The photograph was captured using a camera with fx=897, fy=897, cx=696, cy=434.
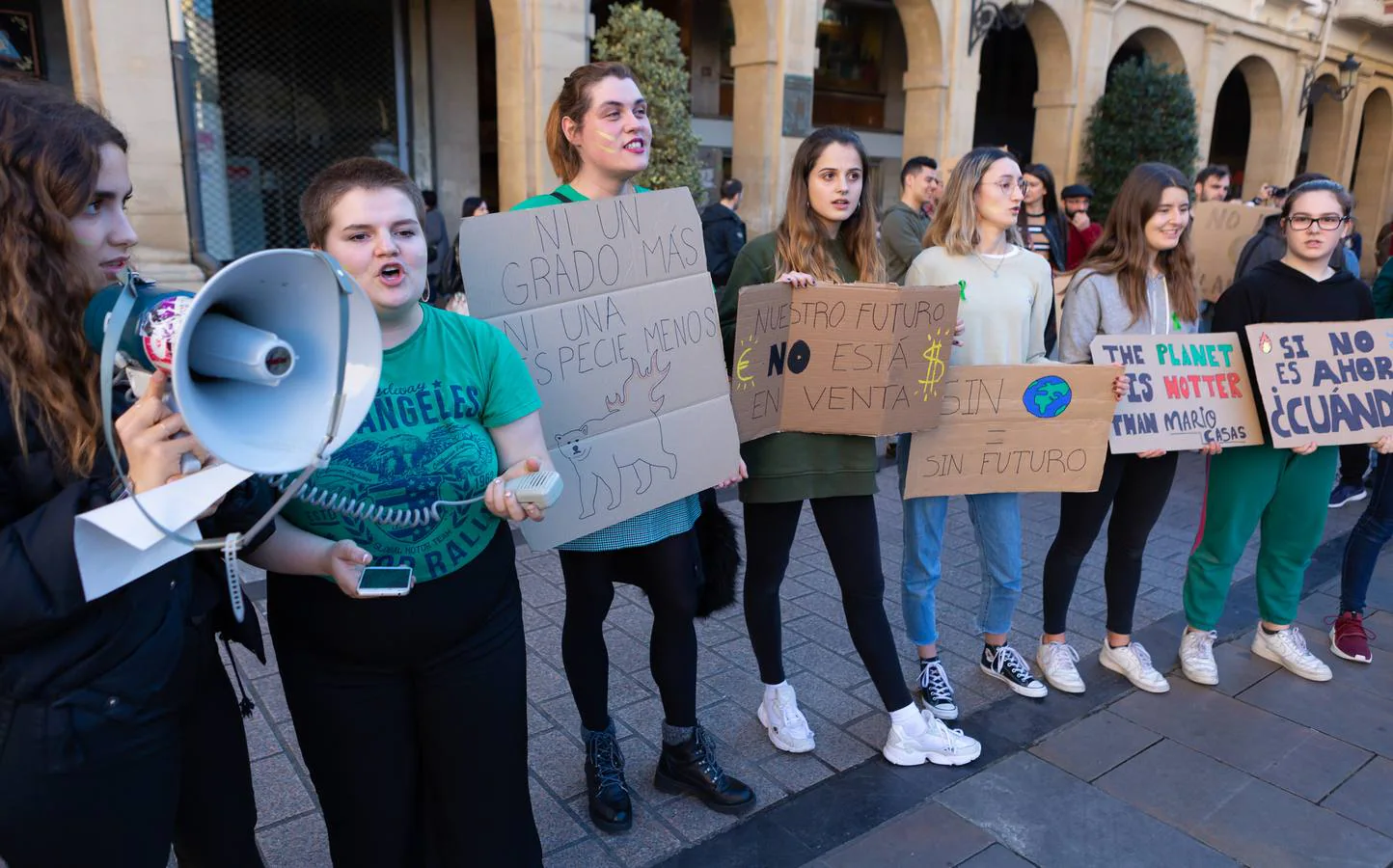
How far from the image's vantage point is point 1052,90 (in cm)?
1424

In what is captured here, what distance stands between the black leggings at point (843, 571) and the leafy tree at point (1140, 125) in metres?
12.6

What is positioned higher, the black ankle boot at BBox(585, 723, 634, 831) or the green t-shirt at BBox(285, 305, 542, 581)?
the green t-shirt at BBox(285, 305, 542, 581)

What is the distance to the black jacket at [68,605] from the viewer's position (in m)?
1.31

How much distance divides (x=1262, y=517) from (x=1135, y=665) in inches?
32.9

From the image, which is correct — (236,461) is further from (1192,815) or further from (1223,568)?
(1223,568)

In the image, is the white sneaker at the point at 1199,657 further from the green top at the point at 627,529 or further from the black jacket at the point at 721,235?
the black jacket at the point at 721,235

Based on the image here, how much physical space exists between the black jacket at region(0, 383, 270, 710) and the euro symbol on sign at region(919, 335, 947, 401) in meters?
2.12

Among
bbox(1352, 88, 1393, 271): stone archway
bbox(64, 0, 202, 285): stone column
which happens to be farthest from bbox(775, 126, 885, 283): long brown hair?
bbox(1352, 88, 1393, 271): stone archway

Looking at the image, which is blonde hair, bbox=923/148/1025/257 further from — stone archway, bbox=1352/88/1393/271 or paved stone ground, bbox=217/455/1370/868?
stone archway, bbox=1352/88/1393/271

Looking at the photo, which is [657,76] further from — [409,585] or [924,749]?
[409,585]

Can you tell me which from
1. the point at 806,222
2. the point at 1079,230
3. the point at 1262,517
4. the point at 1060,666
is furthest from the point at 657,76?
the point at 1060,666

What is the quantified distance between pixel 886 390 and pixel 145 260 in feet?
21.8

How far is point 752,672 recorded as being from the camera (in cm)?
371

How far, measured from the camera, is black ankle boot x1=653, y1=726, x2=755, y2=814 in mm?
2809
